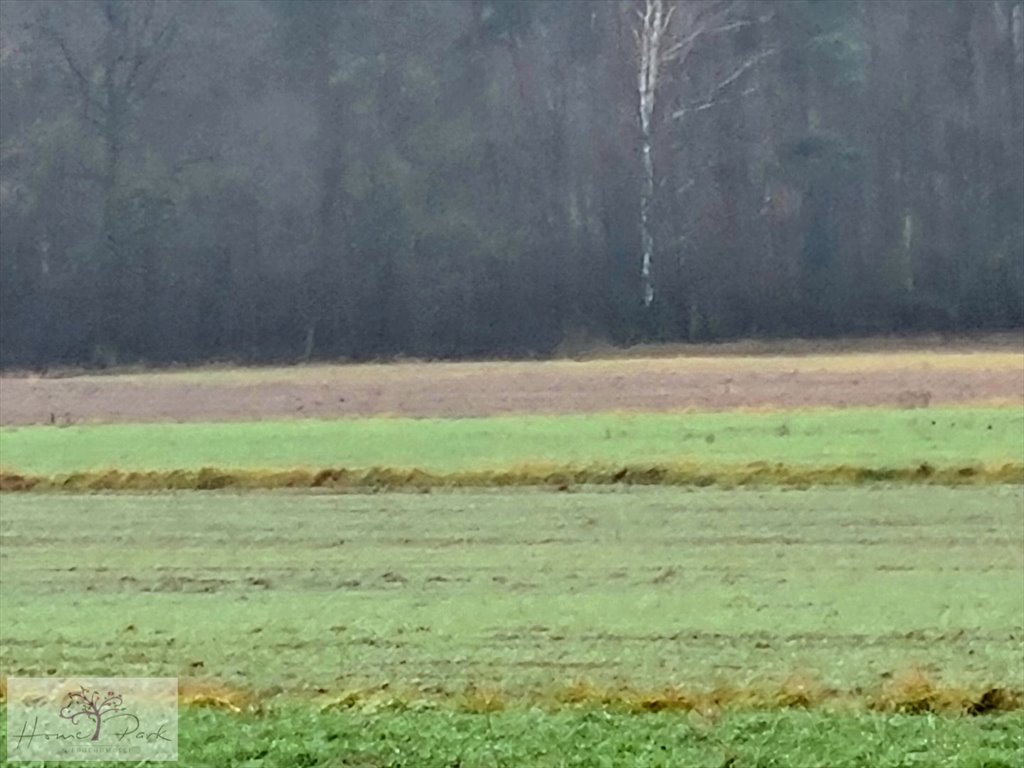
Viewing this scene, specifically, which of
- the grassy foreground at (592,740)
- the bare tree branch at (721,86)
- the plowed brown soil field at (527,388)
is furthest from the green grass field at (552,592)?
the bare tree branch at (721,86)

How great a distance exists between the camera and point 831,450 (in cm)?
1441

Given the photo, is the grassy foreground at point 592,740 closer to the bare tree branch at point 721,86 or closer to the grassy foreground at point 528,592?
the grassy foreground at point 528,592

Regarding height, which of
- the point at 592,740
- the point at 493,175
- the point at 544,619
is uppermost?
the point at 493,175

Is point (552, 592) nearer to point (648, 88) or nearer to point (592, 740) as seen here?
point (592, 740)

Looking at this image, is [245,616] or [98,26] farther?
[98,26]

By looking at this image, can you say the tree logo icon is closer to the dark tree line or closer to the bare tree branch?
the dark tree line

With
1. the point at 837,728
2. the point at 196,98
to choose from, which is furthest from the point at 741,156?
the point at 837,728

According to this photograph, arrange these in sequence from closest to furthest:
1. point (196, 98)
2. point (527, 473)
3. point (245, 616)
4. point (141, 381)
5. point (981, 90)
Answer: point (245, 616)
point (527, 473)
point (141, 381)
point (196, 98)
point (981, 90)

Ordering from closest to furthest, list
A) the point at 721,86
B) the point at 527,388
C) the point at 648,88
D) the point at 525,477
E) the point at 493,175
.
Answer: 1. the point at 525,477
2. the point at 527,388
3. the point at 648,88
4. the point at 493,175
5. the point at 721,86

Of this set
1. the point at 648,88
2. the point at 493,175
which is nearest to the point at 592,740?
the point at 493,175

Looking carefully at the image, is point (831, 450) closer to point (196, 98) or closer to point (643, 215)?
point (643, 215)

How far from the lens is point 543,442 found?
1564 centimetres

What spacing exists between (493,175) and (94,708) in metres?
26.5

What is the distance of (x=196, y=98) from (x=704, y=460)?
1924 centimetres
